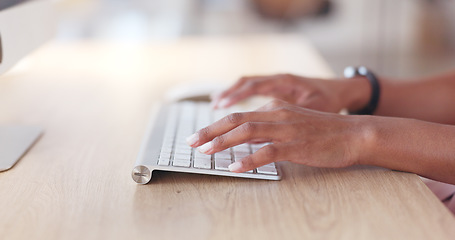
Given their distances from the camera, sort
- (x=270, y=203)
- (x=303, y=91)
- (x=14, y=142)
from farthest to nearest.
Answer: (x=303, y=91) → (x=14, y=142) → (x=270, y=203)

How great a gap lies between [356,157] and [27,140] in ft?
1.68

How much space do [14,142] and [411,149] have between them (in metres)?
0.60

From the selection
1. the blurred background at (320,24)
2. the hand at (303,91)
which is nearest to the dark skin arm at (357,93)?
the hand at (303,91)

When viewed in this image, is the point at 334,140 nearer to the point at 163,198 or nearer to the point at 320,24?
the point at 163,198

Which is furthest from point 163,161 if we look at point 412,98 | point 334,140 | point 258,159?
point 412,98

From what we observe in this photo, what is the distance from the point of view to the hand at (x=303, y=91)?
3.09ft

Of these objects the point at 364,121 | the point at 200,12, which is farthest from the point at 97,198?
the point at 200,12

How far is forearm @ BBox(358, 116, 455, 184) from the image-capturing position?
0.66m

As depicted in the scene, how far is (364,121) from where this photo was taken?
27.3 inches

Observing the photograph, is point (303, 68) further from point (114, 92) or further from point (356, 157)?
point (356, 157)

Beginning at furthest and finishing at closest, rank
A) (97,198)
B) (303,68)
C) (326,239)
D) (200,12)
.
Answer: (200,12), (303,68), (97,198), (326,239)

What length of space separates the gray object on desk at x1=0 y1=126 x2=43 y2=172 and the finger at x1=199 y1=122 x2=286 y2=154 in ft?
0.94

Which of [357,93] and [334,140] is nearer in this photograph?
[334,140]

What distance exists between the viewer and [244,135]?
656 mm
